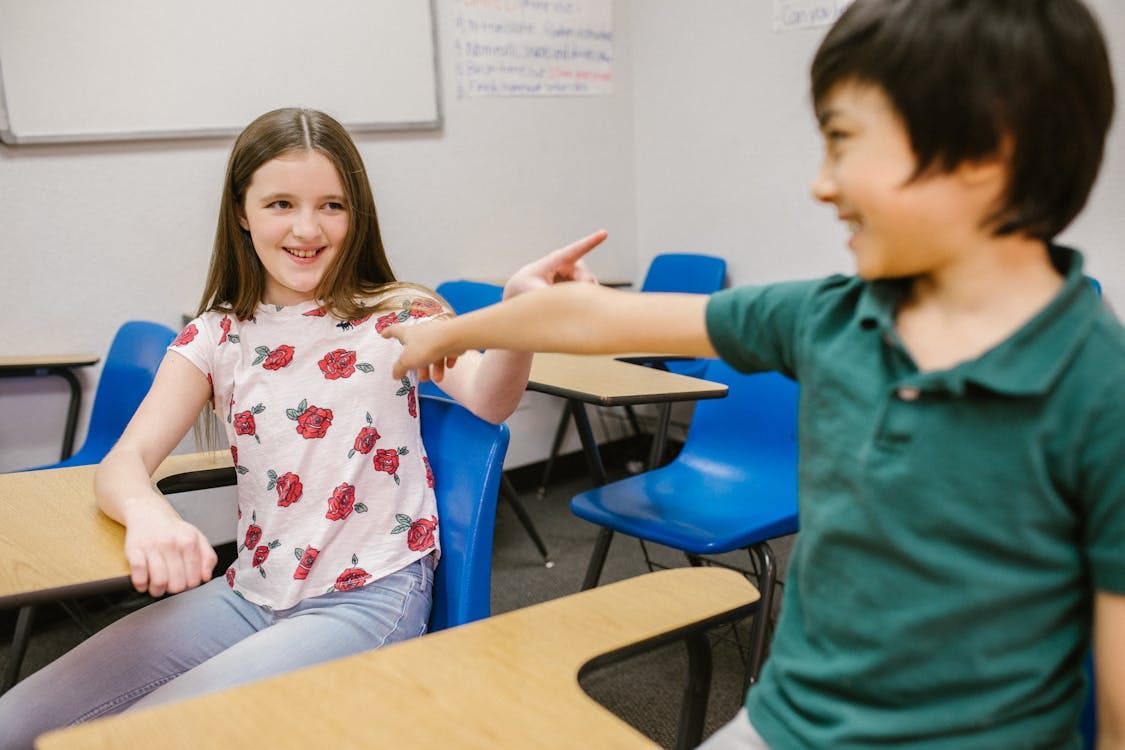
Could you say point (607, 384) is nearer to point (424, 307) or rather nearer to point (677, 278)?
point (424, 307)

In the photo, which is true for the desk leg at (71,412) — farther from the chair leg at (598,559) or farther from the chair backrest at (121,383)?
the chair leg at (598,559)

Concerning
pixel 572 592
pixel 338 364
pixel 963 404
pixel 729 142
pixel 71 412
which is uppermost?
pixel 729 142

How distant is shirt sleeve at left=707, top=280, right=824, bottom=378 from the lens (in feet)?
2.44

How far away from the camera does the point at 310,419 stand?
1312mm

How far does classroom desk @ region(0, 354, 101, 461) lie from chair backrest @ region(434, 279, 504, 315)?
112 centimetres

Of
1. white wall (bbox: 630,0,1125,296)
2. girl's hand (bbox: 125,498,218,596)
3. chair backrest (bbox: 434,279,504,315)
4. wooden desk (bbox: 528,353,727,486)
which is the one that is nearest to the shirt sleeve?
girl's hand (bbox: 125,498,218,596)

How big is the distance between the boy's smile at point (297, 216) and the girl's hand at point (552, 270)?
1.60 feet

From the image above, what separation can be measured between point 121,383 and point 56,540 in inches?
56.8

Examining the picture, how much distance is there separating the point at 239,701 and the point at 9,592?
38 centimetres

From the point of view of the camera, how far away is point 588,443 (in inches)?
97.0

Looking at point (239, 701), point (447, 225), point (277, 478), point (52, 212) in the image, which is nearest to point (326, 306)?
point (277, 478)

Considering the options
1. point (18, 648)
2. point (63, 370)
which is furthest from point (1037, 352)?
point (63, 370)

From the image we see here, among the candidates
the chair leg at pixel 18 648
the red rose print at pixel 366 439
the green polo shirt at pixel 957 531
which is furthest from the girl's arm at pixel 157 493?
the chair leg at pixel 18 648

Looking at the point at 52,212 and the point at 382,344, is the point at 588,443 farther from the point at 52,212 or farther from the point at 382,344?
the point at 52,212
